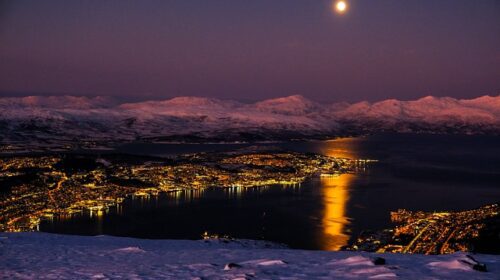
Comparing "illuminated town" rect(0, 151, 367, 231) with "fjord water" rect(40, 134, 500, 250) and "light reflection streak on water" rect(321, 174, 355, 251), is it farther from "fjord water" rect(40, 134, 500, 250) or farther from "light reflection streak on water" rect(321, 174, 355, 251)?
"light reflection streak on water" rect(321, 174, 355, 251)

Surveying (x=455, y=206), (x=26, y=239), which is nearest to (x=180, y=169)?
(x=455, y=206)

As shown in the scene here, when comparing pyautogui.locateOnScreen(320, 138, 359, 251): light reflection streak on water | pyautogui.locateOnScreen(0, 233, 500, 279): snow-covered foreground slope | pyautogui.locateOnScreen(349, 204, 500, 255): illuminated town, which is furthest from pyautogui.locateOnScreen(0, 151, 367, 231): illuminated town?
pyautogui.locateOnScreen(0, 233, 500, 279): snow-covered foreground slope

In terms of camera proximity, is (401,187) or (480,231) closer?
(480,231)

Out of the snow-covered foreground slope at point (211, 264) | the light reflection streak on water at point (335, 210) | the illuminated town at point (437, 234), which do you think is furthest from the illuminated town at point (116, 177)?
the snow-covered foreground slope at point (211, 264)

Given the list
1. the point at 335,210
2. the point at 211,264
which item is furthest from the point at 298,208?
the point at 211,264

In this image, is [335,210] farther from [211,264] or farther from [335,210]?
[211,264]

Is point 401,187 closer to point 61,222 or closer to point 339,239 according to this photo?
point 339,239
